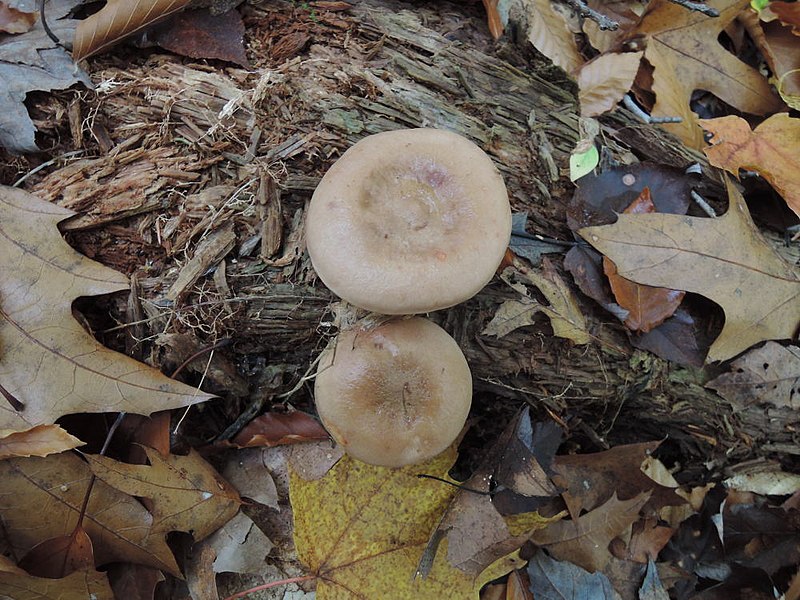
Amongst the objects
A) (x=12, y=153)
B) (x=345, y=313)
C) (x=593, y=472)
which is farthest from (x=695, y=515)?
(x=12, y=153)

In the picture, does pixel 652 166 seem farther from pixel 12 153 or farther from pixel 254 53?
pixel 12 153

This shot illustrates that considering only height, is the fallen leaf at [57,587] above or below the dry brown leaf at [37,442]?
below

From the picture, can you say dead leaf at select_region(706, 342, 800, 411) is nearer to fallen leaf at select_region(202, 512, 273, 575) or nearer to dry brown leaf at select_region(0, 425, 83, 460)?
fallen leaf at select_region(202, 512, 273, 575)

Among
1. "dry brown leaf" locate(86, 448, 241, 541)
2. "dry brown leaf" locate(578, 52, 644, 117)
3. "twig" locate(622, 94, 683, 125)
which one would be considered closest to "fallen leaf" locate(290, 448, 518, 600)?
"dry brown leaf" locate(86, 448, 241, 541)

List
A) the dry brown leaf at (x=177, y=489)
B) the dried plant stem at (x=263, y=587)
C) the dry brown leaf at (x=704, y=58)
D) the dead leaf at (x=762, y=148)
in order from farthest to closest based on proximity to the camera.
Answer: the dry brown leaf at (x=704, y=58) < the dead leaf at (x=762, y=148) < the dried plant stem at (x=263, y=587) < the dry brown leaf at (x=177, y=489)

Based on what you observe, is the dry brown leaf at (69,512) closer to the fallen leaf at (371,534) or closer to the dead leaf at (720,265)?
the fallen leaf at (371,534)

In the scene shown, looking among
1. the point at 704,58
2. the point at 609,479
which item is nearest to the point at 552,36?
the point at 704,58

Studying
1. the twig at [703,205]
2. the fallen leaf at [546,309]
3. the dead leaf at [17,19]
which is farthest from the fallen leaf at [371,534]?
the dead leaf at [17,19]
